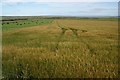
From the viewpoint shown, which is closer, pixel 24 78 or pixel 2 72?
pixel 24 78

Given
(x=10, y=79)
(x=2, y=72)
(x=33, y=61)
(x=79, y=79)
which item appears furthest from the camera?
(x=33, y=61)

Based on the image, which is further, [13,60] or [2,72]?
[13,60]

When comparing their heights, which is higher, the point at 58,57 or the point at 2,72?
the point at 58,57

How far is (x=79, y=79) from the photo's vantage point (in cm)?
422

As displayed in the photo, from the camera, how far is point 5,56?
625cm

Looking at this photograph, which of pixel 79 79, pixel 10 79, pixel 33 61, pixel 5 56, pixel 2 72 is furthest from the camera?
pixel 5 56

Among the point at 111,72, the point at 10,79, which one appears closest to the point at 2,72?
the point at 10,79

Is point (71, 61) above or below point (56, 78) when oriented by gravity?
above

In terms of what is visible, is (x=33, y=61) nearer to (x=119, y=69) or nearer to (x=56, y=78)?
(x=56, y=78)

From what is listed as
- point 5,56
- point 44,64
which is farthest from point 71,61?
point 5,56

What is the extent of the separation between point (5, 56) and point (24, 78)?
7.27ft

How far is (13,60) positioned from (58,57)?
5.50ft

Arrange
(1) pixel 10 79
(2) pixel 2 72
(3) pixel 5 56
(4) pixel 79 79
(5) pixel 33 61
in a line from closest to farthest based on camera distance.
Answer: (4) pixel 79 79 < (1) pixel 10 79 < (2) pixel 2 72 < (5) pixel 33 61 < (3) pixel 5 56

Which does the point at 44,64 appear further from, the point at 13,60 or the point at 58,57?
the point at 13,60
